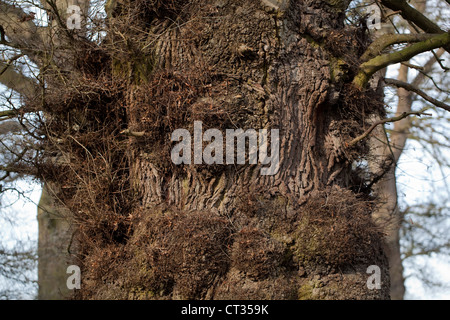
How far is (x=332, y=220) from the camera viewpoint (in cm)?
463

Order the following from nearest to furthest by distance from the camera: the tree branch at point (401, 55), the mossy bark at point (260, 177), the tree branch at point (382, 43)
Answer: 1. the mossy bark at point (260, 177)
2. the tree branch at point (401, 55)
3. the tree branch at point (382, 43)

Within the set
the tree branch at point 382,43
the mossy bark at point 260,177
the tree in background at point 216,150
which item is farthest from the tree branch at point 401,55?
the mossy bark at point 260,177

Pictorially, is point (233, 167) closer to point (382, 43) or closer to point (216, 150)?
point (216, 150)

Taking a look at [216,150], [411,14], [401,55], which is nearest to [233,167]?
[216,150]

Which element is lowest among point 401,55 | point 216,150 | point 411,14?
point 216,150

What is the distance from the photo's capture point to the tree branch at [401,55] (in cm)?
514

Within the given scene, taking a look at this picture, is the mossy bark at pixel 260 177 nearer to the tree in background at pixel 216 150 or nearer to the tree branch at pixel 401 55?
the tree in background at pixel 216 150

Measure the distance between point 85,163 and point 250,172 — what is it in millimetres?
2014

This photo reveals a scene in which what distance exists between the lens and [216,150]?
15.5 ft

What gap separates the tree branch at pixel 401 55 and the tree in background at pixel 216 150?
14 millimetres

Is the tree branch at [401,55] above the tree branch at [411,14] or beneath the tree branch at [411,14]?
beneath

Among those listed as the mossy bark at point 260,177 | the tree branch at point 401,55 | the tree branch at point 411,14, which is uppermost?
the tree branch at point 411,14

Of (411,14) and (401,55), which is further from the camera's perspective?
(411,14)

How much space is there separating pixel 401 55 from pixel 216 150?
7.53 ft
